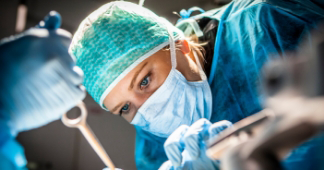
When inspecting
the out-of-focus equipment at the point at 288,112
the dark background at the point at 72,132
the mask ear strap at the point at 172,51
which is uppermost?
the out-of-focus equipment at the point at 288,112

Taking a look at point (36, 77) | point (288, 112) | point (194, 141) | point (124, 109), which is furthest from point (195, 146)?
point (124, 109)

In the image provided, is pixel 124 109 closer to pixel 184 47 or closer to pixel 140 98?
pixel 140 98

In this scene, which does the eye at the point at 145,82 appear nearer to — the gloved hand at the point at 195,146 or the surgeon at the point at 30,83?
the gloved hand at the point at 195,146

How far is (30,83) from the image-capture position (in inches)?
16.3

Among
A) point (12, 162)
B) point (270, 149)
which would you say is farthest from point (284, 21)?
point (12, 162)

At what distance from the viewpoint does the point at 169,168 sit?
2.20 feet

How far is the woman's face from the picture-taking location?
0.84 meters

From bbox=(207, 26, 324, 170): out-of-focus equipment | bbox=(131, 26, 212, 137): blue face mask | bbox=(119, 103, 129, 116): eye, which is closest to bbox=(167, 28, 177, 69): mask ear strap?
bbox=(131, 26, 212, 137): blue face mask

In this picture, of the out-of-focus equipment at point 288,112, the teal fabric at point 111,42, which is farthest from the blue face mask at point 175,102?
the out-of-focus equipment at point 288,112

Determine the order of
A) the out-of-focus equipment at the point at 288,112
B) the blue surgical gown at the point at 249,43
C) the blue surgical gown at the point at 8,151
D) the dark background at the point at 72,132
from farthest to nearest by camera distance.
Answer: the dark background at the point at 72,132, the blue surgical gown at the point at 249,43, the blue surgical gown at the point at 8,151, the out-of-focus equipment at the point at 288,112

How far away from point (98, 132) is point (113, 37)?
1.08 metres

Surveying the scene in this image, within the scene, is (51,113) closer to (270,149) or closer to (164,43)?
(270,149)

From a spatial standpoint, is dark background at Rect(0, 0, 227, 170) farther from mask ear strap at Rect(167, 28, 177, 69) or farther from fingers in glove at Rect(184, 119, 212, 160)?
fingers in glove at Rect(184, 119, 212, 160)

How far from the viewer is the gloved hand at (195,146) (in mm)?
544
